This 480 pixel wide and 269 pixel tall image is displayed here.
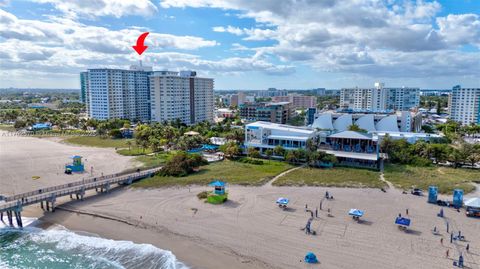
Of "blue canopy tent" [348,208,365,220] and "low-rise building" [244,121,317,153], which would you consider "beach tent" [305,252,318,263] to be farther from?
"low-rise building" [244,121,317,153]

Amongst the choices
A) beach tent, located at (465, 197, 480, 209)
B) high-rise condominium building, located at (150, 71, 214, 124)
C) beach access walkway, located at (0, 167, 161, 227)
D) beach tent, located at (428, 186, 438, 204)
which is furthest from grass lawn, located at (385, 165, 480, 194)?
high-rise condominium building, located at (150, 71, 214, 124)

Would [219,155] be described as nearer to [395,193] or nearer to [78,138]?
[395,193]

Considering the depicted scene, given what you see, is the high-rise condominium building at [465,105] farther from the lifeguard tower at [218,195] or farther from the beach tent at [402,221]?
the lifeguard tower at [218,195]

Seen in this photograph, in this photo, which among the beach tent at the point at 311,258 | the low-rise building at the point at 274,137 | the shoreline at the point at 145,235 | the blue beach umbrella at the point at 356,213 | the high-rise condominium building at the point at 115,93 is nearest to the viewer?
the beach tent at the point at 311,258

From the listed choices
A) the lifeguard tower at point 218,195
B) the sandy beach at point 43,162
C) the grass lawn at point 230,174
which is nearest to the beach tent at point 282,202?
the lifeguard tower at point 218,195

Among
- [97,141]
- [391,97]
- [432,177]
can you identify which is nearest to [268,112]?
[97,141]
